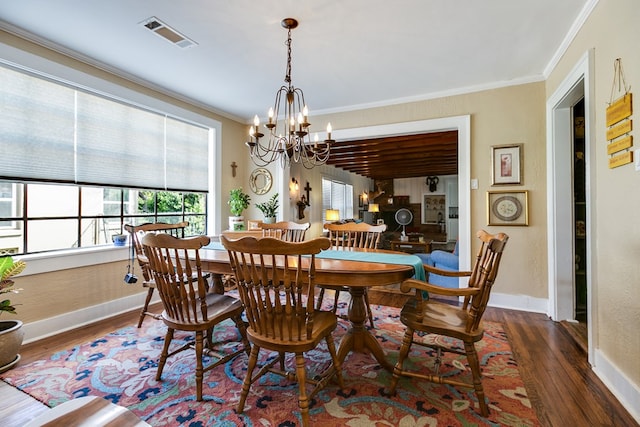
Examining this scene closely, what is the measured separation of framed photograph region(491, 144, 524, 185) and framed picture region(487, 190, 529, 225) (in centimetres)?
13

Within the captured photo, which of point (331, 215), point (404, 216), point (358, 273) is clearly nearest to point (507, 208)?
point (358, 273)

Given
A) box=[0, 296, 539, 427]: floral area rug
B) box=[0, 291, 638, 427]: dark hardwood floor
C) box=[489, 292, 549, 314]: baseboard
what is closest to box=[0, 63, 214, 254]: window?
box=[0, 291, 638, 427]: dark hardwood floor

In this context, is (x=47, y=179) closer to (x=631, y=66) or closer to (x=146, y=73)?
(x=146, y=73)

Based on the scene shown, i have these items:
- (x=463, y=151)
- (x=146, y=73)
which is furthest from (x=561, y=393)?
(x=146, y=73)

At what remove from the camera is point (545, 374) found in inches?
80.0

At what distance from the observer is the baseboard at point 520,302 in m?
3.28

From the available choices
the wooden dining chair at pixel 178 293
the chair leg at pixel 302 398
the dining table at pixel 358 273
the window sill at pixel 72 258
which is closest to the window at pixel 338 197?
the window sill at pixel 72 258

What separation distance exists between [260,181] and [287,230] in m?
1.96

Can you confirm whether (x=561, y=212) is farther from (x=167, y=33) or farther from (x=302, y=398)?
(x=167, y=33)

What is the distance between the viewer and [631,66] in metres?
1.68

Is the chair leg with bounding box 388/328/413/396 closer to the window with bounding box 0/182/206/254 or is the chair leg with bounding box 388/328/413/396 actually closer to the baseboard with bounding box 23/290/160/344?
the baseboard with bounding box 23/290/160/344

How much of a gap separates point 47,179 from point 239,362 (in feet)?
7.72

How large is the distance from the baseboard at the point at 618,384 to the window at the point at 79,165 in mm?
4360

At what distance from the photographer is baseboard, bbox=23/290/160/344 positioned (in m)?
2.54
